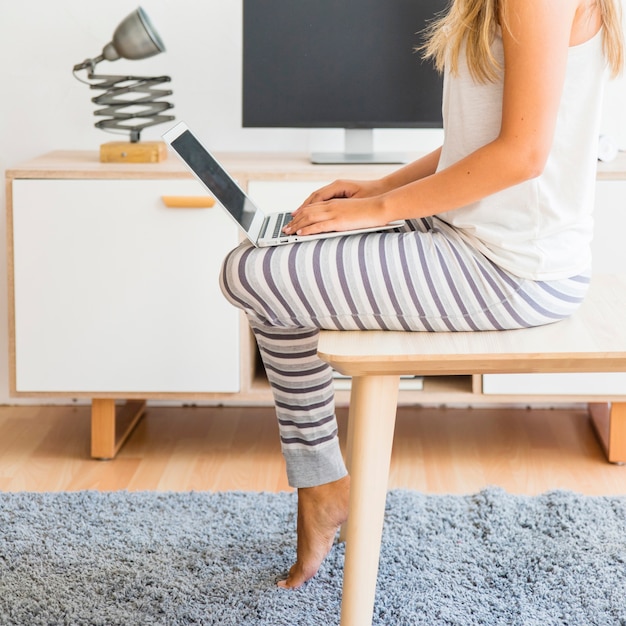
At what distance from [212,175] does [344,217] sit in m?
0.21

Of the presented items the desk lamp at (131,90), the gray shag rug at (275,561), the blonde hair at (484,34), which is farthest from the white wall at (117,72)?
the blonde hair at (484,34)

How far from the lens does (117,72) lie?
2.31 metres

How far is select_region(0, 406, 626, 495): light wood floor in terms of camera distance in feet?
6.36

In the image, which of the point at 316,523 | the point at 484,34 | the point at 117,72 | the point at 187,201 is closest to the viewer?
the point at 484,34

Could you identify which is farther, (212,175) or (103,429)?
(103,429)

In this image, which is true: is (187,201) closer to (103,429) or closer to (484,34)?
(103,429)

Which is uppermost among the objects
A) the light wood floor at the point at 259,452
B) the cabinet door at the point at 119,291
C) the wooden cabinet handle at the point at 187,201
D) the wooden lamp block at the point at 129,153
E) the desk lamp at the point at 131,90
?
the desk lamp at the point at 131,90

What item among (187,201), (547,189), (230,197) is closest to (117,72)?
(187,201)

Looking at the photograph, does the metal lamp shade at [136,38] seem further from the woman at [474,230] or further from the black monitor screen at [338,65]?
the woman at [474,230]

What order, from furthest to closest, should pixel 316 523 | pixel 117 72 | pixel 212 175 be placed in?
pixel 117 72
pixel 316 523
pixel 212 175

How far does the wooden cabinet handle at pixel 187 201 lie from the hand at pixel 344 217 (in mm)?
777

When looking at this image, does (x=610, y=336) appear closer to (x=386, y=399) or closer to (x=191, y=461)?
(x=386, y=399)

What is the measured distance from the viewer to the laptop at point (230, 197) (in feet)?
3.95

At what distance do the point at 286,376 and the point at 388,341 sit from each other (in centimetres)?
23
